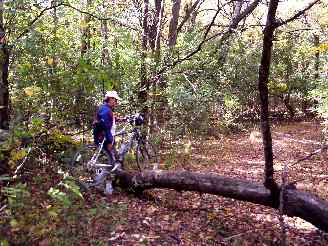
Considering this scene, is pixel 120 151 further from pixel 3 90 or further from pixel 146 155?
pixel 3 90

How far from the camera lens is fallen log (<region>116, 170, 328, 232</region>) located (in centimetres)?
550

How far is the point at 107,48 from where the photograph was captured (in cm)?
923

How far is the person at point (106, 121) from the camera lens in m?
6.93

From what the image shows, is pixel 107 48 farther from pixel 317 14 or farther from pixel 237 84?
pixel 317 14

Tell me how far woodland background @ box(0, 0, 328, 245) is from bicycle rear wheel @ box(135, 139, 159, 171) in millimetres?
536

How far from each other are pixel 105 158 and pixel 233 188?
2418mm

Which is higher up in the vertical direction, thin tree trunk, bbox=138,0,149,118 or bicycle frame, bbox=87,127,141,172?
thin tree trunk, bbox=138,0,149,118

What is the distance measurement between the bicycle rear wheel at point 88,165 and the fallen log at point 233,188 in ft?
1.46

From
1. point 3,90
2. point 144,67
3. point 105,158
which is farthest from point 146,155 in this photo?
point 3,90

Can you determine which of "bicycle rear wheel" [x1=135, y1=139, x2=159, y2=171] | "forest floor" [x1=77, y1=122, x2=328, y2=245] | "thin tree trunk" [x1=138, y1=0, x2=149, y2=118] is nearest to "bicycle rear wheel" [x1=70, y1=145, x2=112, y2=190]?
"forest floor" [x1=77, y1=122, x2=328, y2=245]

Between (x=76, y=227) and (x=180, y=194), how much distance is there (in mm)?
2844

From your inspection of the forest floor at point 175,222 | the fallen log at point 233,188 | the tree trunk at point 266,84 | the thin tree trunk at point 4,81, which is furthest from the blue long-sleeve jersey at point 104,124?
the tree trunk at point 266,84

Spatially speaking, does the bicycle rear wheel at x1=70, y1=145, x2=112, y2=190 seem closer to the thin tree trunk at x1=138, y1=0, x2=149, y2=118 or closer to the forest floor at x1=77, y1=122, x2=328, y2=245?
the forest floor at x1=77, y1=122, x2=328, y2=245

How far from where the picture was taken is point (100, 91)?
24.2ft
